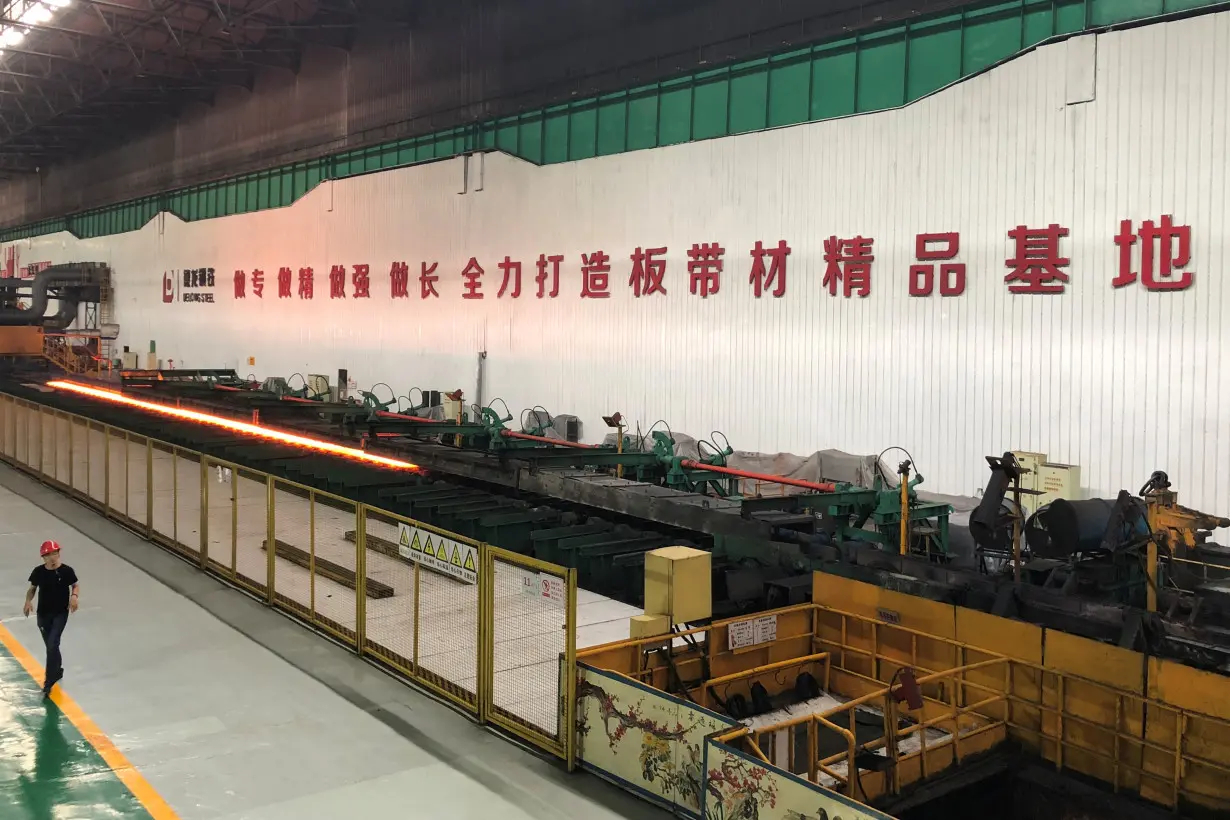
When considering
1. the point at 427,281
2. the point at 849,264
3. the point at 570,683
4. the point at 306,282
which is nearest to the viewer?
the point at 570,683

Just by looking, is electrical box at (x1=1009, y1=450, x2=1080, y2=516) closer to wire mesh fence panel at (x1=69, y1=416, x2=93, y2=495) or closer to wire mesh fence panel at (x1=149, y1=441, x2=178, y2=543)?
wire mesh fence panel at (x1=149, y1=441, x2=178, y2=543)

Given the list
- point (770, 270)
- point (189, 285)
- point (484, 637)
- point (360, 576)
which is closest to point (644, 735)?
point (484, 637)

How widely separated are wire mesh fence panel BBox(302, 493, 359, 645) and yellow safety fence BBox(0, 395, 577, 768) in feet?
0.07

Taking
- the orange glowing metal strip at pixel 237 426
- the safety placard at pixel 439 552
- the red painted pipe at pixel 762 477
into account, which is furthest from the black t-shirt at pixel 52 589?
the red painted pipe at pixel 762 477

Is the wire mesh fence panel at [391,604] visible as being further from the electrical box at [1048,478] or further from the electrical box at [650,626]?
the electrical box at [1048,478]

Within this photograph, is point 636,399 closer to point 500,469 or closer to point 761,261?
point 761,261

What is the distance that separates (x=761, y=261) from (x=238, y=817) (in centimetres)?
1216

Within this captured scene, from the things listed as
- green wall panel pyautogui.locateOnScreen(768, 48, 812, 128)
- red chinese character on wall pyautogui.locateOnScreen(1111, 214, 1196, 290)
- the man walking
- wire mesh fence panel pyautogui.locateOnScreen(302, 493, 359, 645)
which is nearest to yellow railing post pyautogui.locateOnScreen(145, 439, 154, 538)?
wire mesh fence panel pyautogui.locateOnScreen(302, 493, 359, 645)

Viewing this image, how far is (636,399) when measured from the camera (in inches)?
711

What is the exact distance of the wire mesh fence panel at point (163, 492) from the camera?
1308cm

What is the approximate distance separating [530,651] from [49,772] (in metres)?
3.79

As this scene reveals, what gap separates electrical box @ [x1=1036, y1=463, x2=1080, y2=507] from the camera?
468 inches

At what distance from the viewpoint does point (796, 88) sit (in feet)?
50.9

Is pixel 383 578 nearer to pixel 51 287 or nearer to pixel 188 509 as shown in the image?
pixel 188 509
